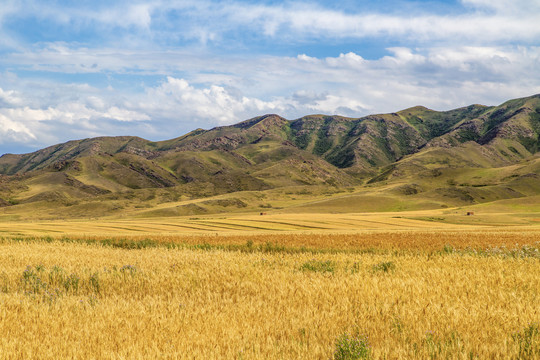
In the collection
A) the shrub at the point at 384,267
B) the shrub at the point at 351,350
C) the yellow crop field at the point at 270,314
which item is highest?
the shrub at the point at 351,350

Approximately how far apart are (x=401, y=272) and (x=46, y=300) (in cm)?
945

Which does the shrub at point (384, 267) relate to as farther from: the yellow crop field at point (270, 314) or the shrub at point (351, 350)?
the shrub at point (351, 350)

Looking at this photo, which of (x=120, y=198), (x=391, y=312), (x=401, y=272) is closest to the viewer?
(x=391, y=312)

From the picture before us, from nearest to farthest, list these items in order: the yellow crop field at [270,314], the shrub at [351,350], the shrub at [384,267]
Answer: the shrub at [351,350] < the yellow crop field at [270,314] < the shrub at [384,267]

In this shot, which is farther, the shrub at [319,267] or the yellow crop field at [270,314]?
the shrub at [319,267]

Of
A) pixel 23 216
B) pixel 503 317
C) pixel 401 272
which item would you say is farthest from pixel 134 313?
pixel 23 216

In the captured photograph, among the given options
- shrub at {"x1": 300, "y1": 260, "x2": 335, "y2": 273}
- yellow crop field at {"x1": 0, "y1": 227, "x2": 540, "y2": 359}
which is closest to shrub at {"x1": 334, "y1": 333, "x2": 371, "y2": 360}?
yellow crop field at {"x1": 0, "y1": 227, "x2": 540, "y2": 359}

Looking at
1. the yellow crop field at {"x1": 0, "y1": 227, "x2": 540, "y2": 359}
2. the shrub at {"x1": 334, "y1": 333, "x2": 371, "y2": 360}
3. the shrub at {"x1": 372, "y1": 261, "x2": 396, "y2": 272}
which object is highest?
the shrub at {"x1": 334, "y1": 333, "x2": 371, "y2": 360}

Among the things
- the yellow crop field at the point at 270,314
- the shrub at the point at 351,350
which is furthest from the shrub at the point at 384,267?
the shrub at the point at 351,350

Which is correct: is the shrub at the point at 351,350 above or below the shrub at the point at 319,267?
above

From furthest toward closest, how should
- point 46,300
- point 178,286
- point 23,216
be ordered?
1. point 23,216
2. point 178,286
3. point 46,300

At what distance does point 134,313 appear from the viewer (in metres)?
8.21

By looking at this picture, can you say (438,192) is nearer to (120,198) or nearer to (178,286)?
(120,198)

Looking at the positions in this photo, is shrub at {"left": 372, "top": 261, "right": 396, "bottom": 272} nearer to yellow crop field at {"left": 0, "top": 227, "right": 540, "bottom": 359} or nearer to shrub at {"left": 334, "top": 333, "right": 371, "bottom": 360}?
yellow crop field at {"left": 0, "top": 227, "right": 540, "bottom": 359}
